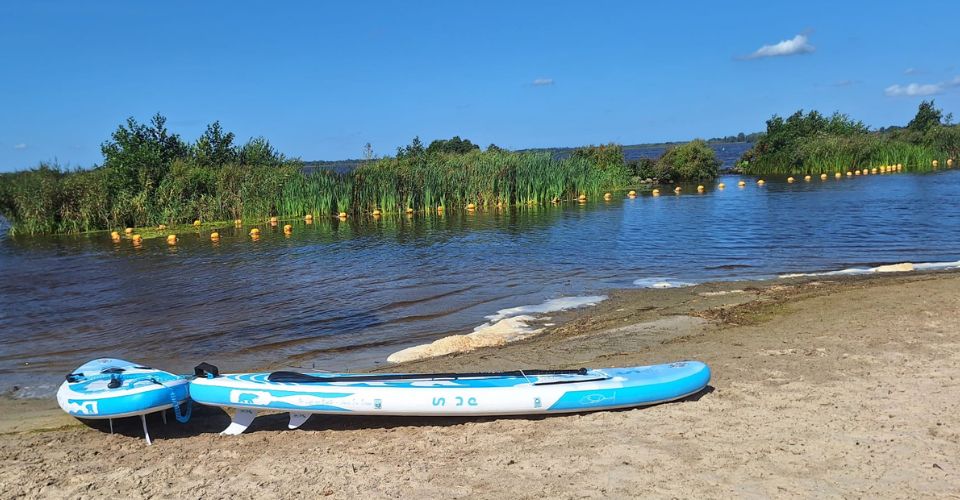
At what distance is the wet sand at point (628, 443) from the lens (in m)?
4.80

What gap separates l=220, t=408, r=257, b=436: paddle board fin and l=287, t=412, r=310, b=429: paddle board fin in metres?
0.37

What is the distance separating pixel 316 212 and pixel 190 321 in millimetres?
18299

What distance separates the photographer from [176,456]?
5.91 metres

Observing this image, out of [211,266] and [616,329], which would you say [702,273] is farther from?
[211,266]

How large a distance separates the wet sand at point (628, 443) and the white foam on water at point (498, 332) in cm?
66

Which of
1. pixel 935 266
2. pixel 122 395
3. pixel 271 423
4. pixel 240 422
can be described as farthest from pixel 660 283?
pixel 122 395

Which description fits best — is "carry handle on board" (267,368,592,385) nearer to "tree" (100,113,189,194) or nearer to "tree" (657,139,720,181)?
"tree" (100,113,189,194)

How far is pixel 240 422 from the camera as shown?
256 inches

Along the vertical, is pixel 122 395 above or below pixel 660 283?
above

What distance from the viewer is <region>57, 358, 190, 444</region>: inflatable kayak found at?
6391 mm

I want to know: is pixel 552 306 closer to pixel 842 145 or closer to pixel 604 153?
pixel 604 153

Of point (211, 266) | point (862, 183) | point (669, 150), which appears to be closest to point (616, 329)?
point (211, 266)

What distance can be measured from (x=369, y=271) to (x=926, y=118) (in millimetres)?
55468

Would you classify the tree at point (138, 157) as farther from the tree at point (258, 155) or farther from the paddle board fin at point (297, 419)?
the paddle board fin at point (297, 419)
